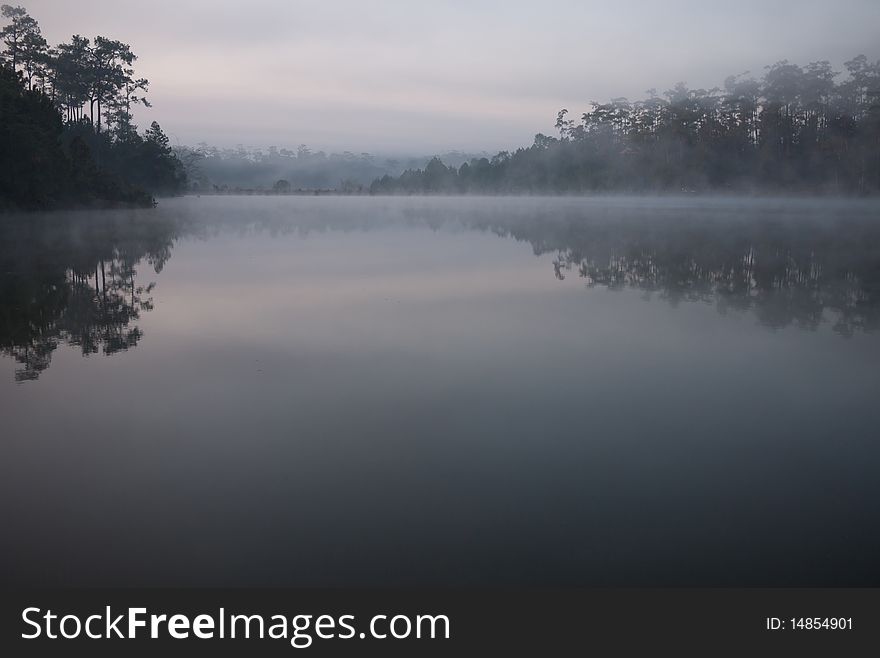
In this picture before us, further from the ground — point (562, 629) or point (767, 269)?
point (767, 269)

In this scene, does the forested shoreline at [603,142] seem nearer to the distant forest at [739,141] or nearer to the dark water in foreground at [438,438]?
the distant forest at [739,141]

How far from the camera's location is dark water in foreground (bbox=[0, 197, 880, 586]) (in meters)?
3.40

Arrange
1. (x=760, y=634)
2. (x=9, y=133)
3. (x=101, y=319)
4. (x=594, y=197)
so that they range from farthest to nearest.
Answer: (x=594, y=197) < (x=9, y=133) < (x=101, y=319) < (x=760, y=634)

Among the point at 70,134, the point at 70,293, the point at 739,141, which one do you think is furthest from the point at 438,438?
the point at 739,141

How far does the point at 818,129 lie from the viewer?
67.1m

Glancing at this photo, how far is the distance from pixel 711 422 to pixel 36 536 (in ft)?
13.3

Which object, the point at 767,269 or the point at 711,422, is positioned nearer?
the point at 711,422

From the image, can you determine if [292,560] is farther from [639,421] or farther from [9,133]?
[9,133]

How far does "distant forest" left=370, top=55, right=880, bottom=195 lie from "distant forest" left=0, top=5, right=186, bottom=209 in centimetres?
4665

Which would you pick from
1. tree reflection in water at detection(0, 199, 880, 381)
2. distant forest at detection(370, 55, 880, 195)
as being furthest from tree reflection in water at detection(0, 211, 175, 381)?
distant forest at detection(370, 55, 880, 195)

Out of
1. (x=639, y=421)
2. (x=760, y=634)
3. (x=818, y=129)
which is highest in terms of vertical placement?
(x=818, y=129)

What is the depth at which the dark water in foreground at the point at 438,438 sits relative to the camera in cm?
340

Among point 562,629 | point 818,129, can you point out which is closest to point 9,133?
point 562,629

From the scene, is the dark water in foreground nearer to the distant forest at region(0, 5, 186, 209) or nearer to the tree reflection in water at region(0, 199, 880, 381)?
the tree reflection in water at region(0, 199, 880, 381)
